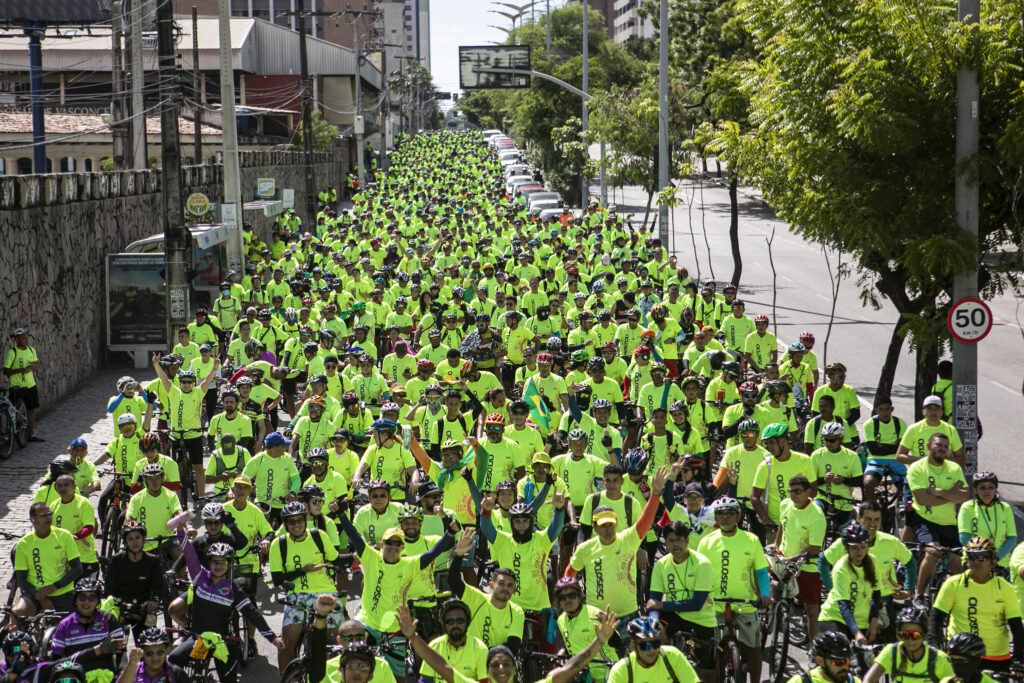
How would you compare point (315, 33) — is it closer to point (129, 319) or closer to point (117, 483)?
point (129, 319)

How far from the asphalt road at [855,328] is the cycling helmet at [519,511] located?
7942 mm

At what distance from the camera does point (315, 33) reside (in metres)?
126

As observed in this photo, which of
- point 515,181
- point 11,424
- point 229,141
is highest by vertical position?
point 229,141

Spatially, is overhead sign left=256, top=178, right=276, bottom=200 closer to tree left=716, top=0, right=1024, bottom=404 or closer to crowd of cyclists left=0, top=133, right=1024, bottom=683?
crowd of cyclists left=0, top=133, right=1024, bottom=683

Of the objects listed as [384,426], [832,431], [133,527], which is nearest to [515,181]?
[384,426]

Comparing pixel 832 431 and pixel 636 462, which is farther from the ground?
pixel 832 431

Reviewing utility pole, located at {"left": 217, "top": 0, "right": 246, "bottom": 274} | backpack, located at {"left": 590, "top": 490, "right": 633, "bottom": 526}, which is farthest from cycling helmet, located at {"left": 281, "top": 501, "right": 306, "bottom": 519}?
utility pole, located at {"left": 217, "top": 0, "right": 246, "bottom": 274}

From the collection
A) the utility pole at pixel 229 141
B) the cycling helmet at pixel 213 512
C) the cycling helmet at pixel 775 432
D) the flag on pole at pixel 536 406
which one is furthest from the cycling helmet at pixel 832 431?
the utility pole at pixel 229 141

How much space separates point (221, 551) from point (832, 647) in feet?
15.4

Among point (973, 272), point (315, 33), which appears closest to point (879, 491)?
point (973, 272)

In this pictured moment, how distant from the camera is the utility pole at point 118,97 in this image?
33891 mm

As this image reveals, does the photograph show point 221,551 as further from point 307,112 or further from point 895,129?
point 307,112

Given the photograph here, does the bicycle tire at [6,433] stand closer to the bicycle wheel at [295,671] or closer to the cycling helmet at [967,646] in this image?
the bicycle wheel at [295,671]

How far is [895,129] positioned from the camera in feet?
42.9
